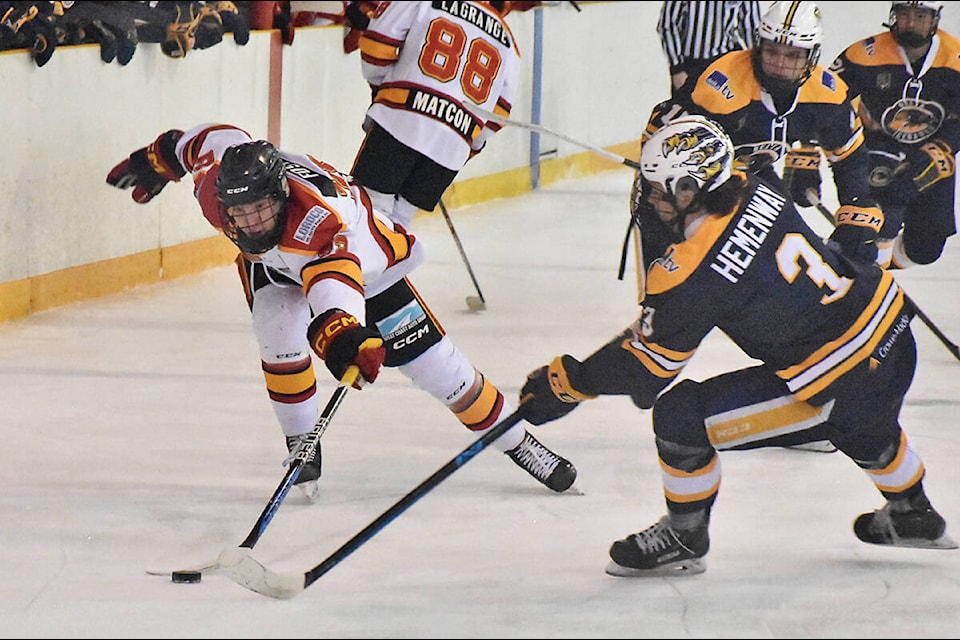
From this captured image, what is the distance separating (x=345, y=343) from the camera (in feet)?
9.57

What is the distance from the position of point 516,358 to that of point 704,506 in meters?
1.98

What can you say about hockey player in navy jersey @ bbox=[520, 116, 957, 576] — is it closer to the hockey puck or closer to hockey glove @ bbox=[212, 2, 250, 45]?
the hockey puck

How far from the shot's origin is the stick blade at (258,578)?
287 cm

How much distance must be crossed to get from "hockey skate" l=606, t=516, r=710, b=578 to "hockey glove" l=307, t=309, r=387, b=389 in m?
0.63

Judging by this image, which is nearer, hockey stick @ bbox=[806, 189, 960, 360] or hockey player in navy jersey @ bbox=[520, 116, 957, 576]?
hockey player in navy jersey @ bbox=[520, 116, 957, 576]

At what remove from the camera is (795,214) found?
2965 mm

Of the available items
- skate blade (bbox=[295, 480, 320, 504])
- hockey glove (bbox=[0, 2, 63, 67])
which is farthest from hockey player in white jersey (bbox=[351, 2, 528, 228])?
hockey glove (bbox=[0, 2, 63, 67])

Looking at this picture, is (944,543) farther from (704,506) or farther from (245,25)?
(245,25)

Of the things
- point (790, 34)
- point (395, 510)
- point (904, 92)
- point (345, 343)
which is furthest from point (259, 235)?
point (904, 92)

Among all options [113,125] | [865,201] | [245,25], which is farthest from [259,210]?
[245,25]

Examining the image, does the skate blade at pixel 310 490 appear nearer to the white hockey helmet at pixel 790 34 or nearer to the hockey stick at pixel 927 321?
the white hockey helmet at pixel 790 34

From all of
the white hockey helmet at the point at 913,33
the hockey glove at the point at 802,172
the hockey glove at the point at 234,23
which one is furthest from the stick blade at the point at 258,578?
the hockey glove at the point at 234,23

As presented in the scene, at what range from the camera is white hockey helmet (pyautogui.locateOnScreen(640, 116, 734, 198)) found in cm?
289

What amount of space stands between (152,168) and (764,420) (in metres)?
1.56
